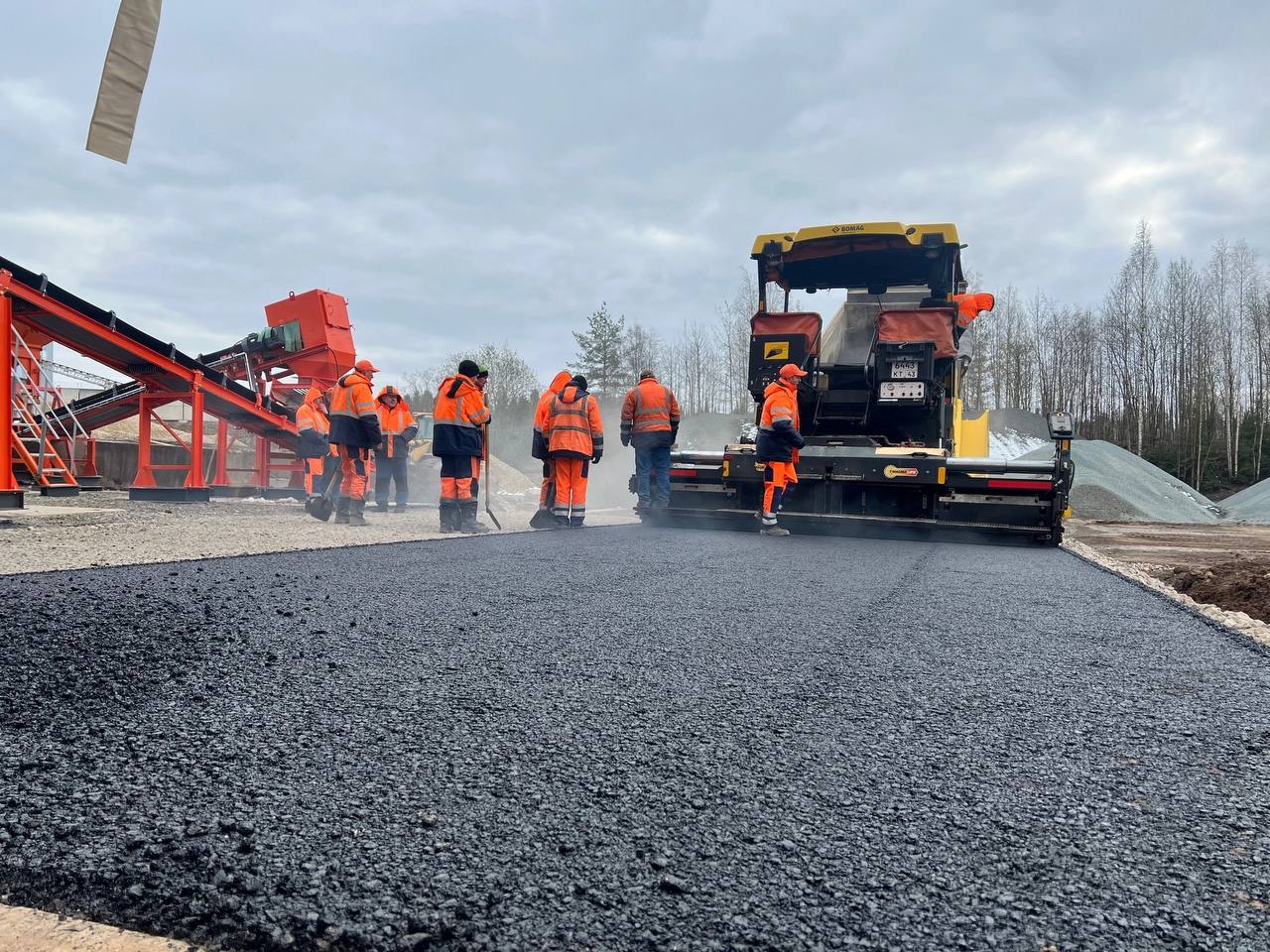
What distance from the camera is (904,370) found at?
7.32m

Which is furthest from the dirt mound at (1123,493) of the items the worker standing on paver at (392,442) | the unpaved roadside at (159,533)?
the worker standing on paver at (392,442)

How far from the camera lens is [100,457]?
1638 cm

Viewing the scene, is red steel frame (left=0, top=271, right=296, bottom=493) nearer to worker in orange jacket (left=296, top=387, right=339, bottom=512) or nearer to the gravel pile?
worker in orange jacket (left=296, top=387, right=339, bottom=512)

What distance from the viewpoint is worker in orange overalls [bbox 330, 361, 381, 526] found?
813 cm

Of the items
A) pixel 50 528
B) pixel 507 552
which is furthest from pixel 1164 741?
pixel 50 528

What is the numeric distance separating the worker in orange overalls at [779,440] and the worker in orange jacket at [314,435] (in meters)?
6.66

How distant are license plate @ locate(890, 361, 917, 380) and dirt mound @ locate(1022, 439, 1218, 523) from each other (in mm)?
12037

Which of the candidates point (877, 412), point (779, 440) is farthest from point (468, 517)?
point (877, 412)

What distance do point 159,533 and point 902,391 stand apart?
651 centimetres

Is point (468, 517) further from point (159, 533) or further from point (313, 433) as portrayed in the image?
point (313, 433)

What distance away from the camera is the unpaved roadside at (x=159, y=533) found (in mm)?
4777

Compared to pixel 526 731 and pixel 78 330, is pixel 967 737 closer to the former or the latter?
pixel 526 731

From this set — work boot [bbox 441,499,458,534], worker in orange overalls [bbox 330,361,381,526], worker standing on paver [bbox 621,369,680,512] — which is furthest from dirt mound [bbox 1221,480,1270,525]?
worker in orange overalls [bbox 330,361,381,526]

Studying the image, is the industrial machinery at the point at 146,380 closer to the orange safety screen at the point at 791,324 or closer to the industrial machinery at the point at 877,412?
the industrial machinery at the point at 877,412
